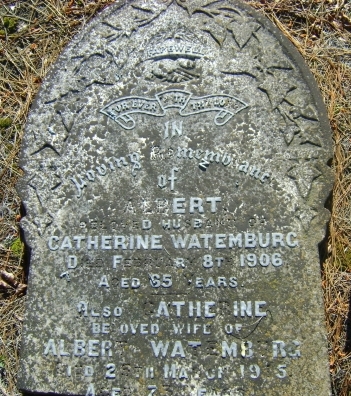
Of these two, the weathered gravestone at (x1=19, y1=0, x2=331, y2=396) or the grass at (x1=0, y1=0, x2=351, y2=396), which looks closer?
the weathered gravestone at (x1=19, y1=0, x2=331, y2=396)

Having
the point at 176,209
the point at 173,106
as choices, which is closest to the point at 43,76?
the point at 173,106

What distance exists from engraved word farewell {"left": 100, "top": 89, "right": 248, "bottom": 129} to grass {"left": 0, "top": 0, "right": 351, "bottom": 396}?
0.75 meters

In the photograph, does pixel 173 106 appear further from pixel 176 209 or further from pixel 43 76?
pixel 43 76

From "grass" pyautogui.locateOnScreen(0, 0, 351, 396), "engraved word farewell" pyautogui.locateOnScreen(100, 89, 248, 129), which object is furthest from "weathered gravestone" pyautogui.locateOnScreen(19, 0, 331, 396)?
"grass" pyautogui.locateOnScreen(0, 0, 351, 396)

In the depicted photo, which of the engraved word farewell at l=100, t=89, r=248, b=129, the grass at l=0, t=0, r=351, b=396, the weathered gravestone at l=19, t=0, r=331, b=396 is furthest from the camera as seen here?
the grass at l=0, t=0, r=351, b=396

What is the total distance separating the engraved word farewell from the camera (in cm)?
288

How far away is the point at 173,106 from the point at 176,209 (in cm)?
56

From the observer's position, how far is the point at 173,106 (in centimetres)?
291

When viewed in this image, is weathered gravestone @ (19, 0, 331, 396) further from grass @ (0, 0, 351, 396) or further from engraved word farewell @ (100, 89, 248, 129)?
grass @ (0, 0, 351, 396)

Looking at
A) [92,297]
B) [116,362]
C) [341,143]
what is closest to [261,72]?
[341,143]

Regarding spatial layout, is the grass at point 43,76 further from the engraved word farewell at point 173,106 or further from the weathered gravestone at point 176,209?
the engraved word farewell at point 173,106

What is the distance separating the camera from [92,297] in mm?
2691

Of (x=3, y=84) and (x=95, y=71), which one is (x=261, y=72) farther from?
(x=3, y=84)

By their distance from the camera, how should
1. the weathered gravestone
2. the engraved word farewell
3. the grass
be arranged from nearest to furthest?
the weathered gravestone, the engraved word farewell, the grass
